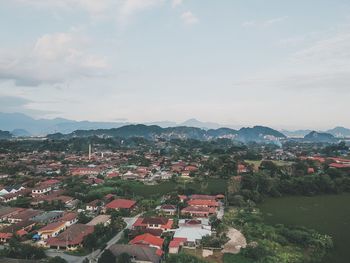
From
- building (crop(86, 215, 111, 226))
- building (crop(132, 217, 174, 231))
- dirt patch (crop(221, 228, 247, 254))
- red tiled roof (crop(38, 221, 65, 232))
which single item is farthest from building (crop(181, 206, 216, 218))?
red tiled roof (crop(38, 221, 65, 232))

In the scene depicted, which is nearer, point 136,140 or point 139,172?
point 139,172

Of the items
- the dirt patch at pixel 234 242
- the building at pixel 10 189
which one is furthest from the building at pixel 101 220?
the building at pixel 10 189

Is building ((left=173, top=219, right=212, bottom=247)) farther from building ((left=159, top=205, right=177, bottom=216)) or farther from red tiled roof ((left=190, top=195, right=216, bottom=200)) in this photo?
red tiled roof ((left=190, top=195, right=216, bottom=200))

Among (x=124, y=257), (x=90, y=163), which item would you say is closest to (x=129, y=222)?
(x=124, y=257)

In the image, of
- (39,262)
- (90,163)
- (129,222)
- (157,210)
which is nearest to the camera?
(39,262)

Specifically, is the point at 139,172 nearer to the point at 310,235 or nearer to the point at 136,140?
the point at 310,235

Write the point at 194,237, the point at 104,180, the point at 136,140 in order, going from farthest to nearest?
the point at 136,140 → the point at 104,180 → the point at 194,237

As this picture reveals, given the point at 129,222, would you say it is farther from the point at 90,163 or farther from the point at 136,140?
the point at 136,140

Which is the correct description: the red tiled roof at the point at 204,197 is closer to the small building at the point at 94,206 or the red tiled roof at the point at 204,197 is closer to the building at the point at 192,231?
the building at the point at 192,231
